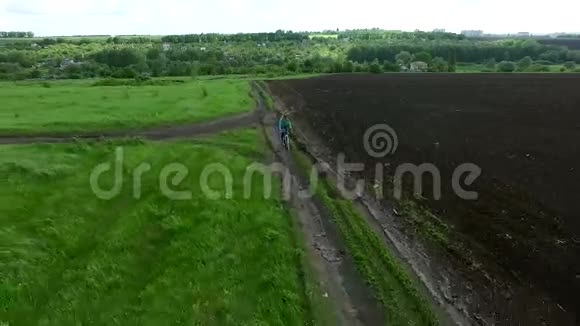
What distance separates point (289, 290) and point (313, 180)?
992 centimetres

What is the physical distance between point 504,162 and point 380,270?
565 inches

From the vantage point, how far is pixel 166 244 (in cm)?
1694

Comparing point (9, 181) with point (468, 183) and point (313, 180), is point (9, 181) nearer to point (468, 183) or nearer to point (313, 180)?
point (313, 180)

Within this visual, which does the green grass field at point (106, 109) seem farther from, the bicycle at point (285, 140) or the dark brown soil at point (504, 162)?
the bicycle at point (285, 140)

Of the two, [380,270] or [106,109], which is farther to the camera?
[106,109]

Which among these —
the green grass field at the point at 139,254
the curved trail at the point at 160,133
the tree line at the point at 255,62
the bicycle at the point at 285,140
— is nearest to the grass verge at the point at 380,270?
the green grass field at the point at 139,254

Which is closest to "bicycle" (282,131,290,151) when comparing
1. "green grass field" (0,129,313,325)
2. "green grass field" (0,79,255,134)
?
"green grass field" (0,129,313,325)

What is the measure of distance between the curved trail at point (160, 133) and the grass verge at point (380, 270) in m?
14.6

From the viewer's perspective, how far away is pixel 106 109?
130 ft

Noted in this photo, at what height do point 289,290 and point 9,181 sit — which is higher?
point 9,181

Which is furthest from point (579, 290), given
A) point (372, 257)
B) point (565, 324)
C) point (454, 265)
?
point (372, 257)

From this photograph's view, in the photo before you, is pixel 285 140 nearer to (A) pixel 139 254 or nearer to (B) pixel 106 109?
(A) pixel 139 254

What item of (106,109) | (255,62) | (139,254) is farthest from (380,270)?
(255,62)

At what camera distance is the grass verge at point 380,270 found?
42.7ft
